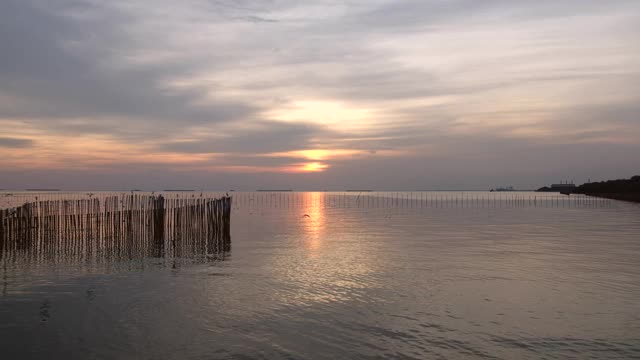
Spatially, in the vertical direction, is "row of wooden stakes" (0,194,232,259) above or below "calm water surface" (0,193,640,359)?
above

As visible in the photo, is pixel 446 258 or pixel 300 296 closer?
pixel 300 296

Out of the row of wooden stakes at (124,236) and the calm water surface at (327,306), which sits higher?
the row of wooden stakes at (124,236)

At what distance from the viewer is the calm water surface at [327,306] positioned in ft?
28.2

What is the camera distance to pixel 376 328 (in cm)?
968

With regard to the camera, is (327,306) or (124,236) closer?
(327,306)

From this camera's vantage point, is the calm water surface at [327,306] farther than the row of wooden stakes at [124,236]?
No

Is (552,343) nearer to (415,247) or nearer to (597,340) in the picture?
(597,340)

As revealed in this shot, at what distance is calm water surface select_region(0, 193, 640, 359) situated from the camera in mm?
8586

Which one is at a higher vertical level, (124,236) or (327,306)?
(124,236)

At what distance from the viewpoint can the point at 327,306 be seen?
37.1 feet

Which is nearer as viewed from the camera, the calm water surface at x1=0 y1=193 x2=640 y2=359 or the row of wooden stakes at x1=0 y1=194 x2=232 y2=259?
the calm water surface at x1=0 y1=193 x2=640 y2=359

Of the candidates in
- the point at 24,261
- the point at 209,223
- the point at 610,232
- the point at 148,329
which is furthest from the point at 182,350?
the point at 610,232

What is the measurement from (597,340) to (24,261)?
16263mm

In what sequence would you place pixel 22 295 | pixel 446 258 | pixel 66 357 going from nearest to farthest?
pixel 66 357 < pixel 22 295 < pixel 446 258
